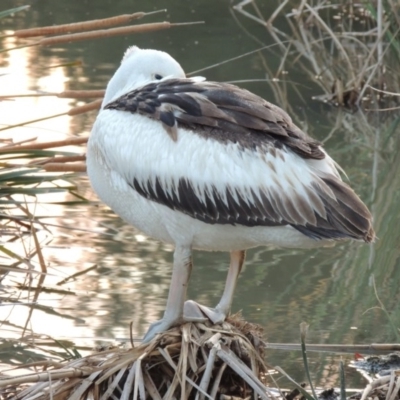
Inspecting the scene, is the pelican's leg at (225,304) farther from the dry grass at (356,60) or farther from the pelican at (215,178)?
the dry grass at (356,60)

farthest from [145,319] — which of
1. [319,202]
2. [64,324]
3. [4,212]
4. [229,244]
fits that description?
[319,202]

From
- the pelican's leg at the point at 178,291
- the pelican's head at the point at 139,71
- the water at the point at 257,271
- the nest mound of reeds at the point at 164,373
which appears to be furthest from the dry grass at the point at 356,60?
the nest mound of reeds at the point at 164,373

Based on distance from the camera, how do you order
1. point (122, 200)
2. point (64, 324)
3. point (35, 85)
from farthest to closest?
point (35, 85)
point (64, 324)
point (122, 200)

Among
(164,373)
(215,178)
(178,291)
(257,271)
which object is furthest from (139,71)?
(257,271)

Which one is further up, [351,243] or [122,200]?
[122,200]

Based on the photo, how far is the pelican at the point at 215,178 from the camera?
13.2 ft

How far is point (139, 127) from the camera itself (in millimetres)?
4207

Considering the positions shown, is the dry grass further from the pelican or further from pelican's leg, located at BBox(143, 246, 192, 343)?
pelican's leg, located at BBox(143, 246, 192, 343)

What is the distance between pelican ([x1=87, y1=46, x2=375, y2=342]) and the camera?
4.01 m

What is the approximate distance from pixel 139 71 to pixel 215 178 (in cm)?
72

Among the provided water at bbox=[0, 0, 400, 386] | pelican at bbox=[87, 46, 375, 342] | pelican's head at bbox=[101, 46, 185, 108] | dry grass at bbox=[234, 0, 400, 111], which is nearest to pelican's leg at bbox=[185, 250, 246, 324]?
pelican at bbox=[87, 46, 375, 342]

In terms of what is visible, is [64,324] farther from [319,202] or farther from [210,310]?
[319,202]

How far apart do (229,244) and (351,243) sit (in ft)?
8.29

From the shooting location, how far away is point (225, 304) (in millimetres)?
4234
